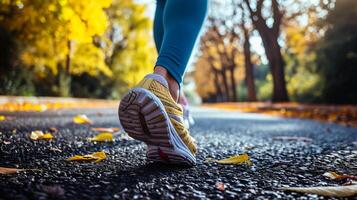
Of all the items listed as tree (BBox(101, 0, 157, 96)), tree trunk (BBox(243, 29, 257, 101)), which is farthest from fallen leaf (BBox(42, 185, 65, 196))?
tree (BBox(101, 0, 157, 96))

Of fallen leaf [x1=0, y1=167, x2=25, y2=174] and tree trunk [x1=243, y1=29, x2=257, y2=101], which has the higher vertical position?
tree trunk [x1=243, y1=29, x2=257, y2=101]

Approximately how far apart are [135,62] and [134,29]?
1983mm

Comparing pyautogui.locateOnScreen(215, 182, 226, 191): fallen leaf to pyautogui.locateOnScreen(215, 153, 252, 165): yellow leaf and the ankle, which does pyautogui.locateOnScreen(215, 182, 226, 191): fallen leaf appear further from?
the ankle

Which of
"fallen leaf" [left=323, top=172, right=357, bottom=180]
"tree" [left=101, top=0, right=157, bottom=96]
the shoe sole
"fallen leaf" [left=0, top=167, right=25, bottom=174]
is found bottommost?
"fallen leaf" [left=323, top=172, right=357, bottom=180]

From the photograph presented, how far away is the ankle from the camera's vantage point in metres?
1.43

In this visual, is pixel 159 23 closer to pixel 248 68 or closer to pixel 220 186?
pixel 220 186

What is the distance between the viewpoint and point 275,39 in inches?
577

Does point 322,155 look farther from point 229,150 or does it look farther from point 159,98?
point 159,98

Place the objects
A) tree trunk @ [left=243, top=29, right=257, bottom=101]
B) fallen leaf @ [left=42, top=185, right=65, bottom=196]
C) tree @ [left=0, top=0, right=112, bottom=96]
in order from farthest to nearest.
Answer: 1. tree trunk @ [left=243, top=29, right=257, bottom=101]
2. tree @ [left=0, top=0, right=112, bottom=96]
3. fallen leaf @ [left=42, top=185, right=65, bottom=196]

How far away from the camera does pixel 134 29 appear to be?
74.1 ft

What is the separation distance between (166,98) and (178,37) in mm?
277

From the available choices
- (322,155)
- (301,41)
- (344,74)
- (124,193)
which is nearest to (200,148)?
(322,155)

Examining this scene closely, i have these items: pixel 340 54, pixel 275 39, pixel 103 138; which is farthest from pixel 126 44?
pixel 103 138

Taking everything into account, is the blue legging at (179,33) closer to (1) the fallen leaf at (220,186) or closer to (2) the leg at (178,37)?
(2) the leg at (178,37)
